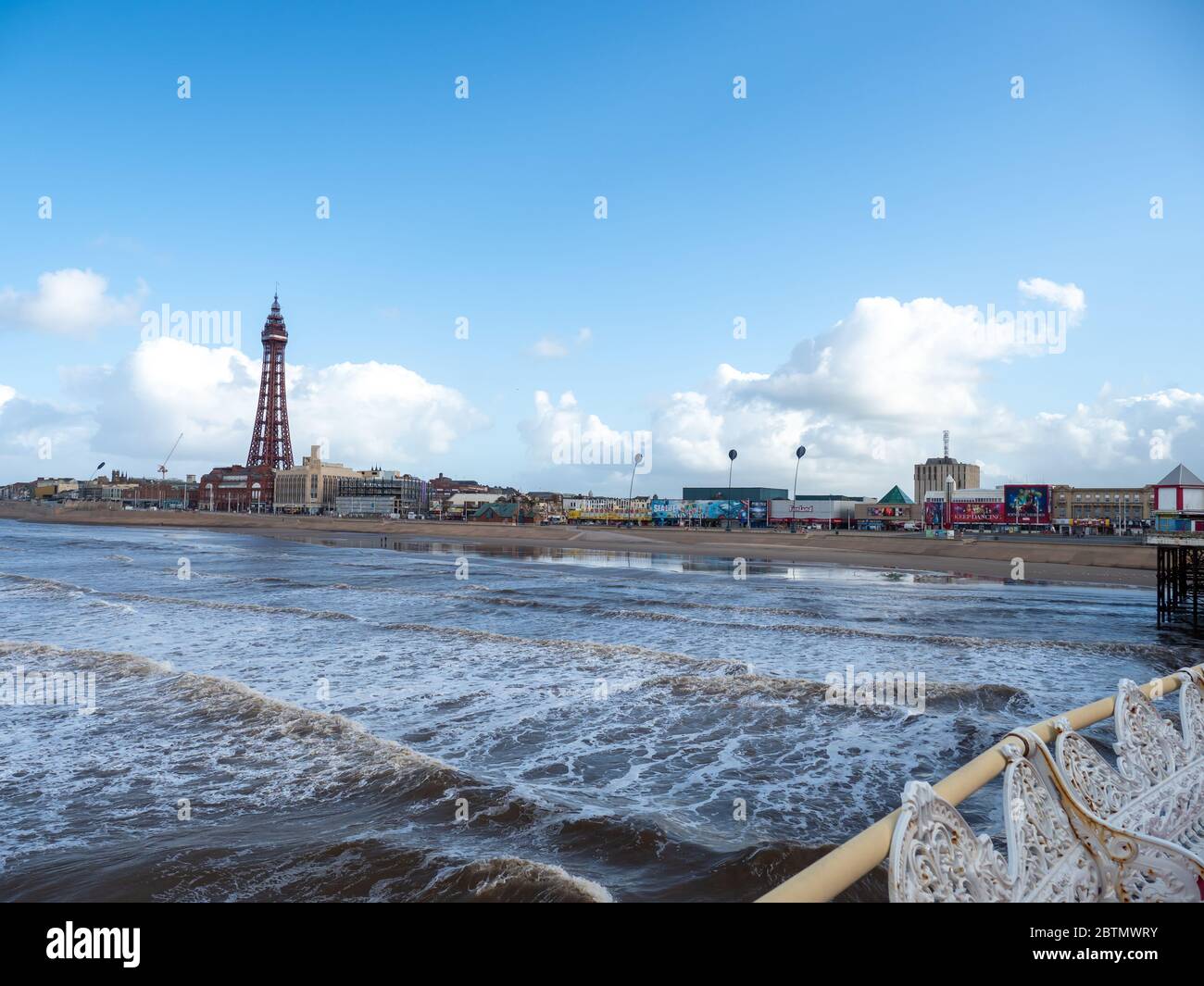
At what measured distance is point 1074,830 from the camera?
113 inches

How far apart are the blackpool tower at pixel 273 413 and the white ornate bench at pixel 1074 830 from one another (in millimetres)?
201161

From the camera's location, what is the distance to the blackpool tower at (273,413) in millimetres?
185750

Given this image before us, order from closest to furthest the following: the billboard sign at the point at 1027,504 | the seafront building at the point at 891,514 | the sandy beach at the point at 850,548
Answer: the sandy beach at the point at 850,548, the billboard sign at the point at 1027,504, the seafront building at the point at 891,514

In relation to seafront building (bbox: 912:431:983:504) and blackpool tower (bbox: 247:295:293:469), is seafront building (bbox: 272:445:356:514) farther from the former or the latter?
seafront building (bbox: 912:431:983:504)

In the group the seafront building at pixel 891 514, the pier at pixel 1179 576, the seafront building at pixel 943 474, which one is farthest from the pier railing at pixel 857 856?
the seafront building at pixel 943 474

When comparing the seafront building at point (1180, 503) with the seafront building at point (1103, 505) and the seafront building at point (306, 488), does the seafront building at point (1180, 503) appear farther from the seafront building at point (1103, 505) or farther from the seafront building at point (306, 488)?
the seafront building at point (306, 488)

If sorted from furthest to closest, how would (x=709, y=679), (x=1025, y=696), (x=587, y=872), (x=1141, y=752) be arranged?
(x=709, y=679), (x=1025, y=696), (x=587, y=872), (x=1141, y=752)

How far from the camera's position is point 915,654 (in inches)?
701

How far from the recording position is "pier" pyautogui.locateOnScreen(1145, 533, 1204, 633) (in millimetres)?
22777

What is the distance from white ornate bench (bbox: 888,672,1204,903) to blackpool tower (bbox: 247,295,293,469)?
201 metres

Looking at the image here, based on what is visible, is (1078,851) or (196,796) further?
(196,796)

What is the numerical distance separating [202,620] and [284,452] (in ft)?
590

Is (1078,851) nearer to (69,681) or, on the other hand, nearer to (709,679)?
(709,679)

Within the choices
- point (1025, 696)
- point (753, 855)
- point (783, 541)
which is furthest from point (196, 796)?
point (783, 541)
